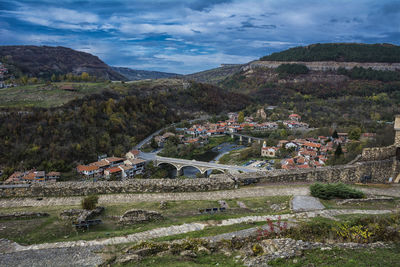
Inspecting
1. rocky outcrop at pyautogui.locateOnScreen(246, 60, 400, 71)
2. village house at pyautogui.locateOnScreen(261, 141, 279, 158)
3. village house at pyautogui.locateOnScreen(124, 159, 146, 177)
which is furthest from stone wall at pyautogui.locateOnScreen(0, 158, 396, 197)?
rocky outcrop at pyautogui.locateOnScreen(246, 60, 400, 71)

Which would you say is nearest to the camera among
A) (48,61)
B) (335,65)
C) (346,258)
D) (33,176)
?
(346,258)

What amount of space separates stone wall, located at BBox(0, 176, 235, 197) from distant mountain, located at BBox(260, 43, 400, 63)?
128 m

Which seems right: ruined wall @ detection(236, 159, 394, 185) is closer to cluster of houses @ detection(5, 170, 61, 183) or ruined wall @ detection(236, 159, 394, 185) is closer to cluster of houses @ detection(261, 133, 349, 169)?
cluster of houses @ detection(261, 133, 349, 169)

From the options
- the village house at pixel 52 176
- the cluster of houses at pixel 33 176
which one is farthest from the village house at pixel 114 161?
the village house at pixel 52 176

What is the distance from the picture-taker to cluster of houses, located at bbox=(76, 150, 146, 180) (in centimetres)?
3466

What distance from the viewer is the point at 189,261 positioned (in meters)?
5.37

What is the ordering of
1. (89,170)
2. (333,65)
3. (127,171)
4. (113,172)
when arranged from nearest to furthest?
(89,170) < (113,172) < (127,171) < (333,65)

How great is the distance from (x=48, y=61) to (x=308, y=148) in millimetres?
128298

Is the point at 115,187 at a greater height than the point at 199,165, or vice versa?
the point at 115,187

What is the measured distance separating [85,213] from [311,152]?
37.4 meters

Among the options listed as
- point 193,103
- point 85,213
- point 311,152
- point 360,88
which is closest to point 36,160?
point 85,213

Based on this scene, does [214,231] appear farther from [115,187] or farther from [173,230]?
[115,187]

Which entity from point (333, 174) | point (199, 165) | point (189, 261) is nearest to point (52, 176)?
point (199, 165)

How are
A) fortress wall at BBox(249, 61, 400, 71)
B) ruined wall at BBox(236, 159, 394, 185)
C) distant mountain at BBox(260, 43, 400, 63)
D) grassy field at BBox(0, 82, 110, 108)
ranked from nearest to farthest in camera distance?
ruined wall at BBox(236, 159, 394, 185) < grassy field at BBox(0, 82, 110, 108) < fortress wall at BBox(249, 61, 400, 71) < distant mountain at BBox(260, 43, 400, 63)
